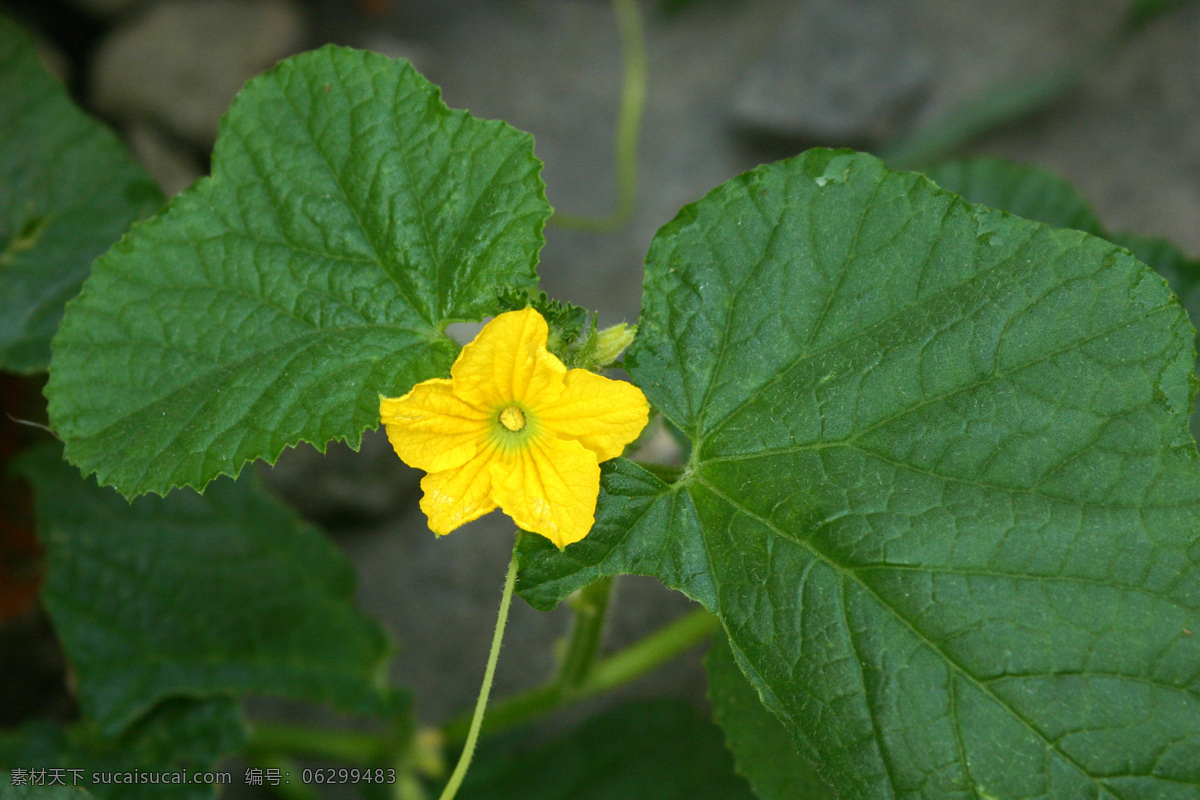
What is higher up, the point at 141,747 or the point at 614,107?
the point at 614,107

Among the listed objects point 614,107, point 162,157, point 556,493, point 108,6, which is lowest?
point 556,493

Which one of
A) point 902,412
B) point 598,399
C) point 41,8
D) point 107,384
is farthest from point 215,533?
point 41,8

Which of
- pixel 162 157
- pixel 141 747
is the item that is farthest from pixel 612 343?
pixel 162 157

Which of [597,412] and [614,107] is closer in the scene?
[597,412]

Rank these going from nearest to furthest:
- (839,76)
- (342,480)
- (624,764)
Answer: (624,764) < (342,480) < (839,76)

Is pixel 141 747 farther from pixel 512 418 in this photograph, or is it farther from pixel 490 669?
pixel 512 418

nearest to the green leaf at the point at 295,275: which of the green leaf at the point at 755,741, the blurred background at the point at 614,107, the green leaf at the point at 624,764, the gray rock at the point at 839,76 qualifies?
the green leaf at the point at 755,741

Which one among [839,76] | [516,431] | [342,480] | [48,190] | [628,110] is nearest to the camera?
[516,431]
